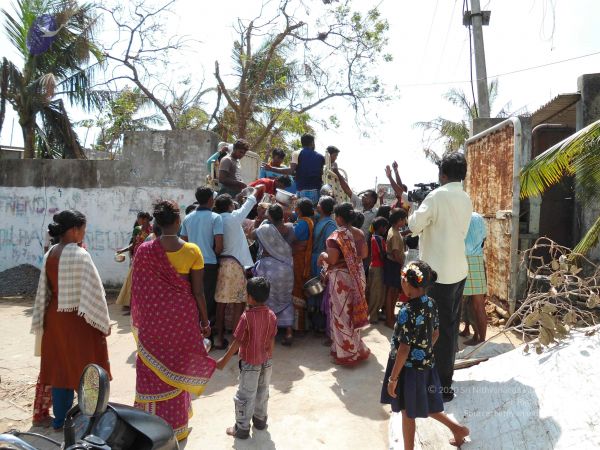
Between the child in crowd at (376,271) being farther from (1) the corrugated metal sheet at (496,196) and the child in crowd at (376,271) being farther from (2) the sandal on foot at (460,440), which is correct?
(2) the sandal on foot at (460,440)

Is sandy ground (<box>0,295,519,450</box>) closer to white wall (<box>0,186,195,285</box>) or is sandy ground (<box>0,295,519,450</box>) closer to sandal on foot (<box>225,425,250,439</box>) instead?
sandal on foot (<box>225,425,250,439</box>)

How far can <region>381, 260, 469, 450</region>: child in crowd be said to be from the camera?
2.85 metres

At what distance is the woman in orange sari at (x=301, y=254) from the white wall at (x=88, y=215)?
342 centimetres

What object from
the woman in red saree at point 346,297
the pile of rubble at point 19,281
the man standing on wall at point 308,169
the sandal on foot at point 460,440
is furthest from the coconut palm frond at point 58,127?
the sandal on foot at point 460,440

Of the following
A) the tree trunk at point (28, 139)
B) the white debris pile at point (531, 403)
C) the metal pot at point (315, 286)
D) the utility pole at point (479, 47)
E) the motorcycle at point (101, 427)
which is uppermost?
the utility pole at point (479, 47)

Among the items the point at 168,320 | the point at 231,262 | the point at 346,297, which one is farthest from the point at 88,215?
the point at 168,320

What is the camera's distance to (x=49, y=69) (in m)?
13.5

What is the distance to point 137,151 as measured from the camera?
28.8 ft

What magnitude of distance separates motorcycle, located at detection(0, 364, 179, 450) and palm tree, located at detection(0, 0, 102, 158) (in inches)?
495

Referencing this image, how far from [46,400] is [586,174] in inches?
205

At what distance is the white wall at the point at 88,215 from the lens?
8.84m

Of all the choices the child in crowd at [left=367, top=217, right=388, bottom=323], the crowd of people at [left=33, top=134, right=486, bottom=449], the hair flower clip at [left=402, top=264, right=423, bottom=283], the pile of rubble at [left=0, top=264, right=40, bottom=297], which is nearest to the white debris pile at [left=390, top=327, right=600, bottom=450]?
the crowd of people at [left=33, top=134, right=486, bottom=449]

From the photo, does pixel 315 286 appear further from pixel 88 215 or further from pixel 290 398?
pixel 88 215

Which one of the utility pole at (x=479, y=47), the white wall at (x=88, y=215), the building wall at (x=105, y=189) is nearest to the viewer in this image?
the building wall at (x=105, y=189)
